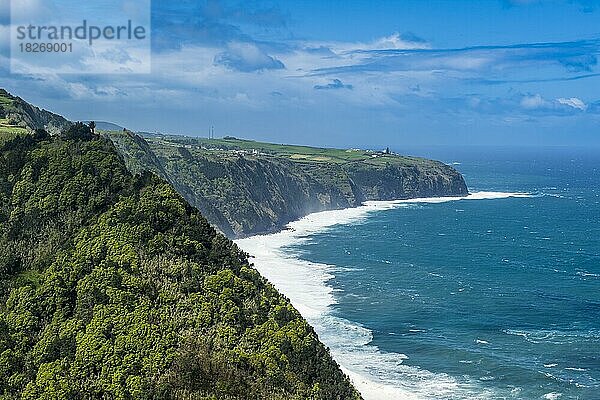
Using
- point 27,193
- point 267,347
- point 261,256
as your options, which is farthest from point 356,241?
point 267,347

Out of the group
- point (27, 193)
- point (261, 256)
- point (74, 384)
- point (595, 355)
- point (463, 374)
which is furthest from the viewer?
point (261, 256)

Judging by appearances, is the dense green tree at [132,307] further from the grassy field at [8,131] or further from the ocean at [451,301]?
the ocean at [451,301]

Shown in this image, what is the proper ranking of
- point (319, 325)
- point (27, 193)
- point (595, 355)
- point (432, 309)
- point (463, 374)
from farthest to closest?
point (432, 309)
point (319, 325)
point (595, 355)
point (463, 374)
point (27, 193)

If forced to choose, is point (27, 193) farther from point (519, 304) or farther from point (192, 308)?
point (519, 304)

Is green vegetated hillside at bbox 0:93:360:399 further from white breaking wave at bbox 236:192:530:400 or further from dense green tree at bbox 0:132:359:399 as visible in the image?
white breaking wave at bbox 236:192:530:400

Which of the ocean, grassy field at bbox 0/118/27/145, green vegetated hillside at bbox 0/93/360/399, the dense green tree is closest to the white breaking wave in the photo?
the ocean

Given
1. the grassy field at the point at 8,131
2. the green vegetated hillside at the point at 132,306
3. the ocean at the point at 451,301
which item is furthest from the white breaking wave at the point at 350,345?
the grassy field at the point at 8,131
